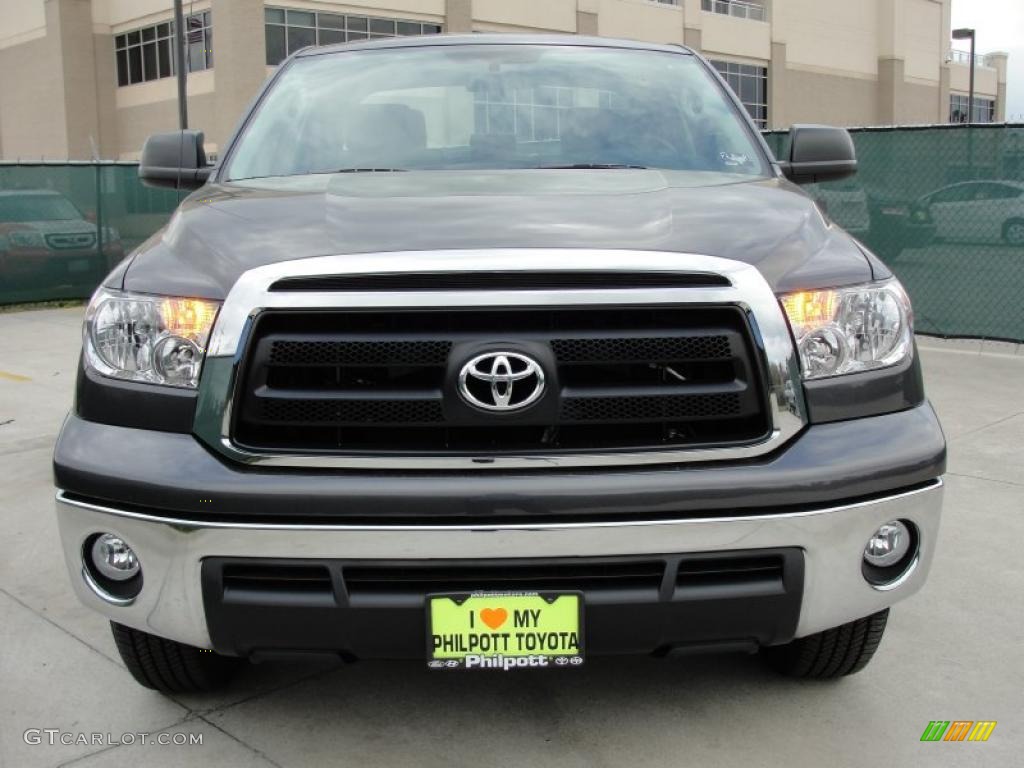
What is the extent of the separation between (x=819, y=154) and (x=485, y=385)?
7.04ft

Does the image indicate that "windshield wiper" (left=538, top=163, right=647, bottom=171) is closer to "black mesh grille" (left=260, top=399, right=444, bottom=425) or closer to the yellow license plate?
"black mesh grille" (left=260, top=399, right=444, bottom=425)

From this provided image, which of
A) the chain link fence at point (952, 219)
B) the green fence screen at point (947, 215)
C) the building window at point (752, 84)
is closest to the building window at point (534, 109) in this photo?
the green fence screen at point (947, 215)

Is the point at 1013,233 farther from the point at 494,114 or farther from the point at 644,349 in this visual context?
the point at 644,349

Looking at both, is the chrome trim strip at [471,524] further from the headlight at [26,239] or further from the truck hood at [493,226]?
the headlight at [26,239]

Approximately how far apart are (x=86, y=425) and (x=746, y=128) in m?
2.46

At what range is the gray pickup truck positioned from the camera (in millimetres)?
2504

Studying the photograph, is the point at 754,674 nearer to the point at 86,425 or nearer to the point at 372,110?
the point at 86,425

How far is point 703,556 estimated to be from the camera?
252 cm

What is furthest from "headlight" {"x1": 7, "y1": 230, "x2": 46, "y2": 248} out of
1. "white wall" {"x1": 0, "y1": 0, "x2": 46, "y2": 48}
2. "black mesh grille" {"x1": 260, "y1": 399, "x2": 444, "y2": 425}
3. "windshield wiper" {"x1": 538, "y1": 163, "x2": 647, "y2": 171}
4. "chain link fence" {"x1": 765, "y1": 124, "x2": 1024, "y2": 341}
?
"white wall" {"x1": 0, "y1": 0, "x2": 46, "y2": 48}

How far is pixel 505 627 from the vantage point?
2.56 meters

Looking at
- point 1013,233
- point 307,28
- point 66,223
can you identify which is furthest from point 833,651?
point 307,28

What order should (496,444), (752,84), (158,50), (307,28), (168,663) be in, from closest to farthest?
(496,444) → (168,663) → (307,28) → (158,50) → (752,84)

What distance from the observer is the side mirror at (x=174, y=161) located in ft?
13.8

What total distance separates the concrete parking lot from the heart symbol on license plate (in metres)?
0.54
